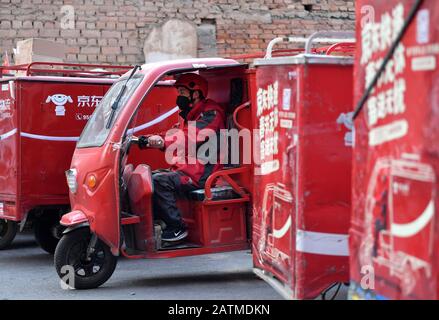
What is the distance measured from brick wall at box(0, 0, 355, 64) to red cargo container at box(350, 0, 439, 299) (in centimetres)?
1186

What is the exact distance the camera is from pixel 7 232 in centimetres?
1049

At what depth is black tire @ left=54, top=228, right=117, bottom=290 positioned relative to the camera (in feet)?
25.0

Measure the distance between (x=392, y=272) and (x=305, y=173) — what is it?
1.33 m

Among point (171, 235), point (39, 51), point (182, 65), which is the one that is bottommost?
point (171, 235)

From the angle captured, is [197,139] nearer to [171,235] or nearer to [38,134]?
[171,235]

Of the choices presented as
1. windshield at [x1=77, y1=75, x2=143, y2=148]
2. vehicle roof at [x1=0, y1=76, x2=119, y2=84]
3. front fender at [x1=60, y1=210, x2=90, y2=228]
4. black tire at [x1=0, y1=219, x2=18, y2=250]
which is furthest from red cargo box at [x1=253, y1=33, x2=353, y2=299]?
black tire at [x1=0, y1=219, x2=18, y2=250]

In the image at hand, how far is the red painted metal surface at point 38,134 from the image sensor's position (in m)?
9.25

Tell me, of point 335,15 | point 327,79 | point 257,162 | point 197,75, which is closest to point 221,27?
point 335,15

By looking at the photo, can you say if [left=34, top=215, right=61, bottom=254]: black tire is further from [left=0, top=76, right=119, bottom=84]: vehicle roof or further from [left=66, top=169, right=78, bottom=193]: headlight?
[left=66, top=169, right=78, bottom=193]: headlight

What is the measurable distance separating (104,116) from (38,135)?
169 cm

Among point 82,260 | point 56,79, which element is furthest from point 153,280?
point 56,79

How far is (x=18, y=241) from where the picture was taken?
11.4 meters

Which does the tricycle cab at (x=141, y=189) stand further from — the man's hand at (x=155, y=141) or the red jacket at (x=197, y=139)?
the man's hand at (x=155, y=141)

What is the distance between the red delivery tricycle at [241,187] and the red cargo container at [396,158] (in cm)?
71
